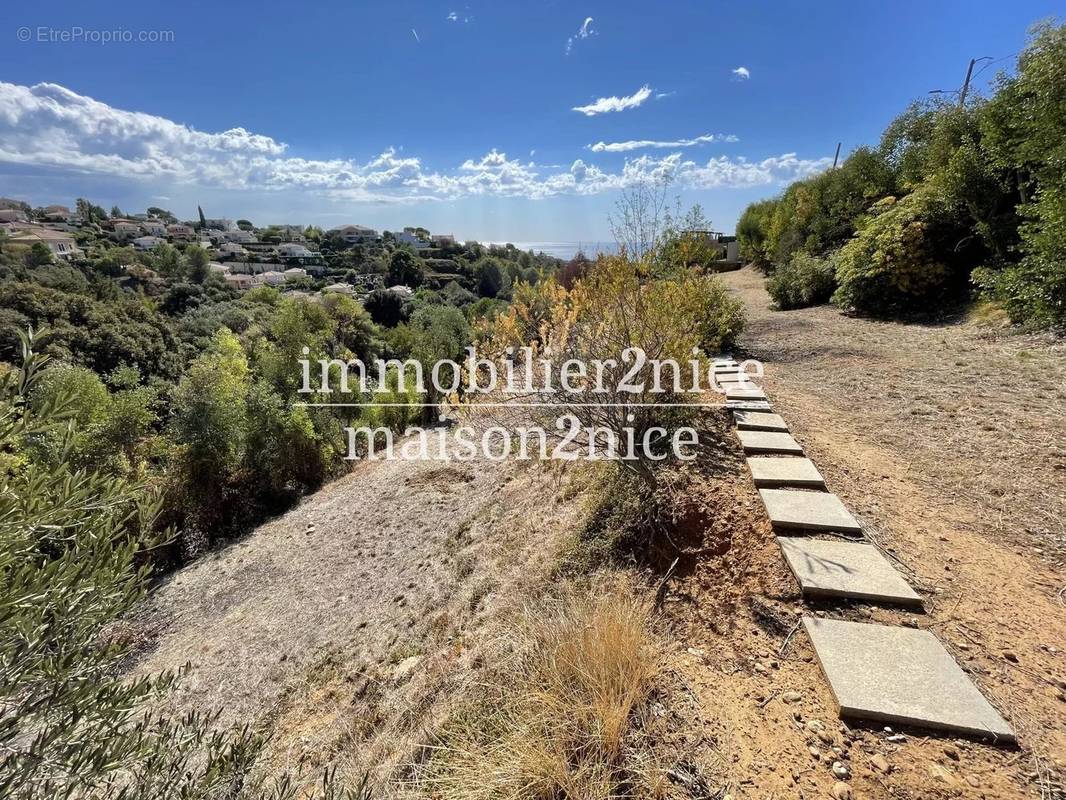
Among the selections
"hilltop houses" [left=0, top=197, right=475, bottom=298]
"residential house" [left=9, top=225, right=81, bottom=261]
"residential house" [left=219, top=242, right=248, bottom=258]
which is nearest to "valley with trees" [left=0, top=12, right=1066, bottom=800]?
"hilltop houses" [left=0, top=197, right=475, bottom=298]

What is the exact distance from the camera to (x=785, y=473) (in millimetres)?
2588

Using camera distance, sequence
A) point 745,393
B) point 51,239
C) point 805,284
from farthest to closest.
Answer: point 51,239
point 805,284
point 745,393

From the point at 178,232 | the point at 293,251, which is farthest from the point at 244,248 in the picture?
the point at 178,232

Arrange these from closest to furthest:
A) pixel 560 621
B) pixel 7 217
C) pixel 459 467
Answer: pixel 560 621
pixel 459 467
pixel 7 217

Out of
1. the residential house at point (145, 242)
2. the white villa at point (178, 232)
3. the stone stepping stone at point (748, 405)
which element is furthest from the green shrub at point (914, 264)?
the white villa at point (178, 232)

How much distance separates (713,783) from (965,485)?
252 cm

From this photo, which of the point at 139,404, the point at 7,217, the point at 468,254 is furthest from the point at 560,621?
the point at 7,217

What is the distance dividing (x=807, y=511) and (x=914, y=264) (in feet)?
25.6

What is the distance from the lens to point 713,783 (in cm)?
127

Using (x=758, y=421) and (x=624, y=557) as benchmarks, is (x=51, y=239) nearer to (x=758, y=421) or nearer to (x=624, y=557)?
(x=624, y=557)

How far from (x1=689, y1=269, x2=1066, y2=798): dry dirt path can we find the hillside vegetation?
4.86 ft

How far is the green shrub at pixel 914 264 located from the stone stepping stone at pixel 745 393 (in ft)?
18.5

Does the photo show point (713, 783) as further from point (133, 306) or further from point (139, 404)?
point (133, 306)

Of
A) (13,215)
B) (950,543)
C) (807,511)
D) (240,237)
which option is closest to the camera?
(950,543)
